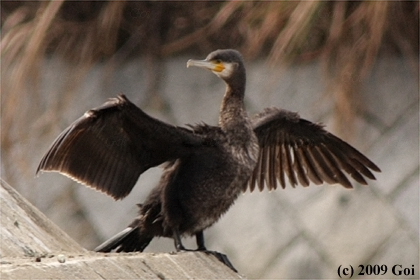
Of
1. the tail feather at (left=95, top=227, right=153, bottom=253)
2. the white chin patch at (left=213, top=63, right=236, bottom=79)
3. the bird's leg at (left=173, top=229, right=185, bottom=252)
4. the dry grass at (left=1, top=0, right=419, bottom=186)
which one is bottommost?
the bird's leg at (left=173, top=229, right=185, bottom=252)

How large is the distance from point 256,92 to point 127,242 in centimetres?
195

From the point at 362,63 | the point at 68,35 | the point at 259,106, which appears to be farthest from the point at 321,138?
the point at 68,35

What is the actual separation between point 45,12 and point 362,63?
136cm

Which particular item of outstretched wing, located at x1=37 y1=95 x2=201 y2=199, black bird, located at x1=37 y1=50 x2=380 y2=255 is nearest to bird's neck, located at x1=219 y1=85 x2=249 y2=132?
black bird, located at x1=37 y1=50 x2=380 y2=255

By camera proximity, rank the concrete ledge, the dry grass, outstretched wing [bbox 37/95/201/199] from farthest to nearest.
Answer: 1. the dry grass
2. outstretched wing [bbox 37/95/201/199]
3. the concrete ledge

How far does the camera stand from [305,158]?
12.6 feet

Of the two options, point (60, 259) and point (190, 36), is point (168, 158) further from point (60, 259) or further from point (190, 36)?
point (190, 36)

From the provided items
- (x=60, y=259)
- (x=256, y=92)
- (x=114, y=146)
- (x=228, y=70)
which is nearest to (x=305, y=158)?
(x=228, y=70)

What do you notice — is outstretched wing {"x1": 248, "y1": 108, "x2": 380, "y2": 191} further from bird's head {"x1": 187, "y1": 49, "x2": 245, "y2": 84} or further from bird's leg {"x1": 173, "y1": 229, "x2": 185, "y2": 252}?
bird's leg {"x1": 173, "y1": 229, "x2": 185, "y2": 252}

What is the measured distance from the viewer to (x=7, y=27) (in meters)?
5.13

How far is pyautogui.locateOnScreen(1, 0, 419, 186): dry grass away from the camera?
15.3 ft

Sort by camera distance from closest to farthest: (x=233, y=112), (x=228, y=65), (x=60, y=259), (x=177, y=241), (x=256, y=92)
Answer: (x=60, y=259) < (x=177, y=241) < (x=233, y=112) < (x=228, y=65) < (x=256, y=92)

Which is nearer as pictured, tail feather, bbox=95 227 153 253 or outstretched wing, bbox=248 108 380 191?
tail feather, bbox=95 227 153 253

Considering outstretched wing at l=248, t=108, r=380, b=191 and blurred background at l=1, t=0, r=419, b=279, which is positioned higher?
blurred background at l=1, t=0, r=419, b=279
